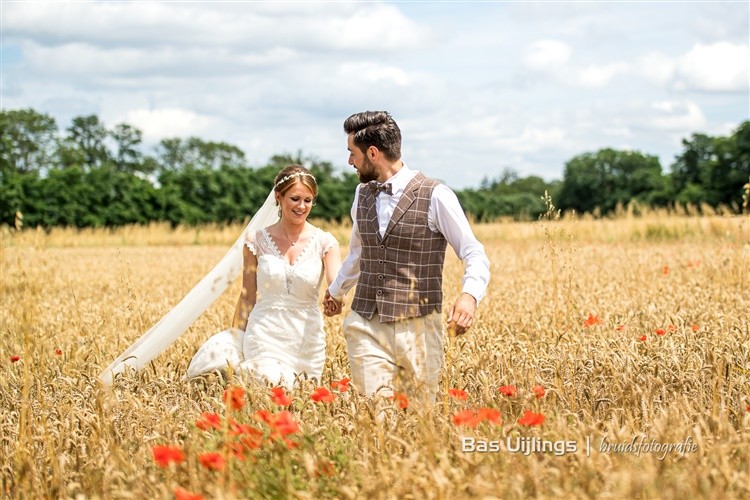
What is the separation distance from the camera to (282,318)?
610cm

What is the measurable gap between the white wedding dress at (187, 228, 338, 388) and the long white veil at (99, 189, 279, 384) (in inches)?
10.4

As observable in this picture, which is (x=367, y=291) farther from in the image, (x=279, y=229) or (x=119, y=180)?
(x=119, y=180)

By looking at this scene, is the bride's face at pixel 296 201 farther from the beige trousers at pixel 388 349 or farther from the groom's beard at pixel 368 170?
the beige trousers at pixel 388 349

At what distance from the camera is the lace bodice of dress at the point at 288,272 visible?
6070mm

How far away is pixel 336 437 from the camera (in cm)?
358

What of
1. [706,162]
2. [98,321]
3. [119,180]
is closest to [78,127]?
[119,180]

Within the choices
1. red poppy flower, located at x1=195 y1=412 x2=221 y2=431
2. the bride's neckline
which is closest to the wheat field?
red poppy flower, located at x1=195 y1=412 x2=221 y2=431

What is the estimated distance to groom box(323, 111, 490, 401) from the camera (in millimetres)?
4559

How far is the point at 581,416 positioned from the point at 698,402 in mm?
584

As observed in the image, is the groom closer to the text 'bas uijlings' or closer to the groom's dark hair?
the groom's dark hair

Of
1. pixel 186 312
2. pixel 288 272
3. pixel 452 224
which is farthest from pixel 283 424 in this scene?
pixel 186 312

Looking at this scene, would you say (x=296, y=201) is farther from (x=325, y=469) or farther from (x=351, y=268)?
(x=325, y=469)

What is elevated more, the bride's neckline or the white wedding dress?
the bride's neckline

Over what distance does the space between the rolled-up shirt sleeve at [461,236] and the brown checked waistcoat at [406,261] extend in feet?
0.16
